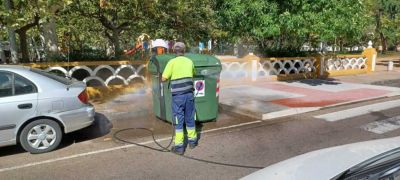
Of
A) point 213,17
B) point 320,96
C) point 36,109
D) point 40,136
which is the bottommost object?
point 320,96

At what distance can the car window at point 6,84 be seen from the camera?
19.7ft

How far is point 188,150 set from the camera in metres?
6.50

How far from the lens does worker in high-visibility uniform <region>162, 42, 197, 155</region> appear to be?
633cm

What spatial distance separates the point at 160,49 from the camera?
17172 mm

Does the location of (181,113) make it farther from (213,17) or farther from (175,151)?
(213,17)

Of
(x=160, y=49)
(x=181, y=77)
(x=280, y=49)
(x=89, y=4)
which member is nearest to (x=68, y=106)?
(x=181, y=77)

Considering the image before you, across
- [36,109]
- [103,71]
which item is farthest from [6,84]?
[103,71]

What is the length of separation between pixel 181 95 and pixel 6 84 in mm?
2699

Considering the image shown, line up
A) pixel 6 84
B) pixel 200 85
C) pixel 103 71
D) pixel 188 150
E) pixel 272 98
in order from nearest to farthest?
pixel 6 84 → pixel 188 150 → pixel 200 85 → pixel 272 98 → pixel 103 71

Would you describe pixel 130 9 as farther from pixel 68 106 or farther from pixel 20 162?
pixel 20 162

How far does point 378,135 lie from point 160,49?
1129 centimetres

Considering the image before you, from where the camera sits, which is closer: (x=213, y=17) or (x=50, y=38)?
(x=50, y=38)

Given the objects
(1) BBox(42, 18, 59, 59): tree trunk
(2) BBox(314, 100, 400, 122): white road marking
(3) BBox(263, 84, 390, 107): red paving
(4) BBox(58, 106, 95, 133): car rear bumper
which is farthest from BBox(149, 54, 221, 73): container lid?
(1) BBox(42, 18, 59, 59): tree trunk

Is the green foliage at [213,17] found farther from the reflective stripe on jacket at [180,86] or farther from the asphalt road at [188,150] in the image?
the reflective stripe on jacket at [180,86]
